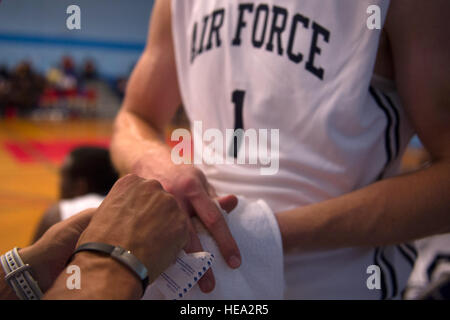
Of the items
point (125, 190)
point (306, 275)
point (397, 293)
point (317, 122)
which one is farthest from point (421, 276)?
point (125, 190)

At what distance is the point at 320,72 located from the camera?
486 millimetres

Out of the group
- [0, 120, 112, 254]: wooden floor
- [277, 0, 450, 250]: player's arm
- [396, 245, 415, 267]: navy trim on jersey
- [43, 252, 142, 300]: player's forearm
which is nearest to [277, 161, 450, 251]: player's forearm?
[277, 0, 450, 250]: player's arm

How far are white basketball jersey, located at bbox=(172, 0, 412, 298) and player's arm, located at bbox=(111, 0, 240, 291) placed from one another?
3.9 inches

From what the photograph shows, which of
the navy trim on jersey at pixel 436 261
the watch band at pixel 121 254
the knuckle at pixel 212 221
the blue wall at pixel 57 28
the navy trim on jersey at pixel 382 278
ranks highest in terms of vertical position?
the blue wall at pixel 57 28

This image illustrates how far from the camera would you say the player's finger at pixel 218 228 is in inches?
16.1

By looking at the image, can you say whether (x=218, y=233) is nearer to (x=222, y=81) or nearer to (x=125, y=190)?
(x=125, y=190)

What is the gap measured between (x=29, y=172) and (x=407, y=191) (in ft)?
10.0

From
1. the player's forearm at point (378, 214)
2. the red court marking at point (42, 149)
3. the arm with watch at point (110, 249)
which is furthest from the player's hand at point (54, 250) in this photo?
the red court marking at point (42, 149)

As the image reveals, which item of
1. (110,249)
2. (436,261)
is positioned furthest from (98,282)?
(436,261)

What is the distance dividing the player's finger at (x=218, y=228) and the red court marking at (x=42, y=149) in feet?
9.95

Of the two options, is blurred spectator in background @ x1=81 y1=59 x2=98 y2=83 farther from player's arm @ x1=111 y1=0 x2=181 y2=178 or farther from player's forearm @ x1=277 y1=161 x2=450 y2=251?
player's forearm @ x1=277 y1=161 x2=450 y2=251

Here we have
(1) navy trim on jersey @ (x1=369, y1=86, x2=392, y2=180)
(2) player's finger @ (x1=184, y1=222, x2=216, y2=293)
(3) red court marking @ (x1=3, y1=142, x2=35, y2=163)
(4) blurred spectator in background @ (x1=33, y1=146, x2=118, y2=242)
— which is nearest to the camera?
(2) player's finger @ (x1=184, y1=222, x2=216, y2=293)

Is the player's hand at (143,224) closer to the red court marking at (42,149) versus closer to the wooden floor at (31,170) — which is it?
the wooden floor at (31,170)

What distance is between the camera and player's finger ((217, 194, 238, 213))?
437 millimetres
